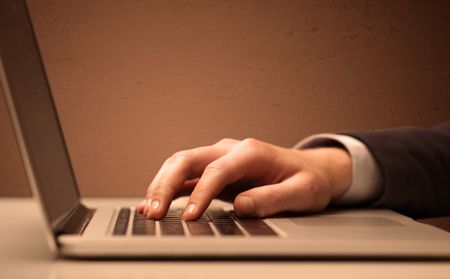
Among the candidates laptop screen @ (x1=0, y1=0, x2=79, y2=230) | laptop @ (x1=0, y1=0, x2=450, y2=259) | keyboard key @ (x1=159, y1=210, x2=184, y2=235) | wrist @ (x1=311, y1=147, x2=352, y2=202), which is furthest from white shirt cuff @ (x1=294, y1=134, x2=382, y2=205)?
laptop screen @ (x1=0, y1=0, x2=79, y2=230)

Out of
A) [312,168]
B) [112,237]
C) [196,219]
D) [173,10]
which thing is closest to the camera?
[112,237]

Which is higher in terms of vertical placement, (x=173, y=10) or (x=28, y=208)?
(x=173, y=10)

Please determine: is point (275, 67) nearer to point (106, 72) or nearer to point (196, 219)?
point (106, 72)

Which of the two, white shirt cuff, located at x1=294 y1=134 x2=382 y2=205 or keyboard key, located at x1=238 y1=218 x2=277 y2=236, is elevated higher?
keyboard key, located at x1=238 y1=218 x2=277 y2=236

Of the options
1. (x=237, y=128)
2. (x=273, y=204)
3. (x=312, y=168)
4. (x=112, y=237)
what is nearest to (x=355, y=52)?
(x=237, y=128)

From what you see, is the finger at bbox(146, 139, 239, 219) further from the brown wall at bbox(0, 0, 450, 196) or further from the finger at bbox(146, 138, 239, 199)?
the brown wall at bbox(0, 0, 450, 196)

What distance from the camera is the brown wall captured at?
1916mm

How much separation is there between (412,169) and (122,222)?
465 millimetres

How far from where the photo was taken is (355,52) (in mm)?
1967

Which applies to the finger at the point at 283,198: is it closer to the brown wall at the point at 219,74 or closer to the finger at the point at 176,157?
the finger at the point at 176,157

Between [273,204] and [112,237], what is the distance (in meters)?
0.24

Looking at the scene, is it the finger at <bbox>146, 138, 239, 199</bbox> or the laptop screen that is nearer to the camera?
the laptop screen

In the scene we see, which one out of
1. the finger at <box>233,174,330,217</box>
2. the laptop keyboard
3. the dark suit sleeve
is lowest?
the dark suit sleeve

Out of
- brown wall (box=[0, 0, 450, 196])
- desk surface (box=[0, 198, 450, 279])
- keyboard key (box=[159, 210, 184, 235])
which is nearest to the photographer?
desk surface (box=[0, 198, 450, 279])
